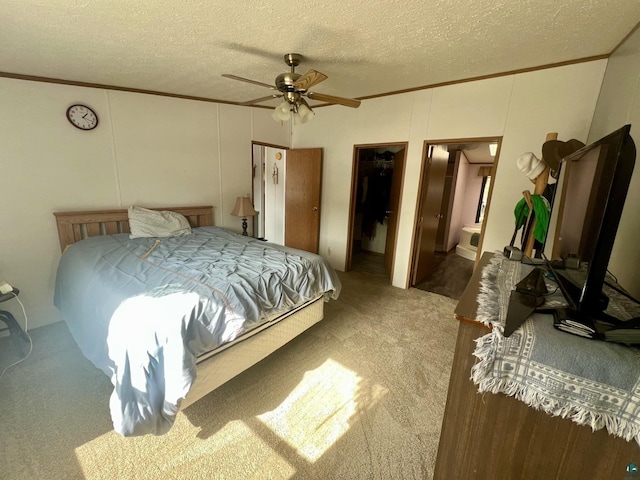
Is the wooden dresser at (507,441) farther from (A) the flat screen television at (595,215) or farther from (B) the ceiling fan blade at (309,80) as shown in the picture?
(B) the ceiling fan blade at (309,80)

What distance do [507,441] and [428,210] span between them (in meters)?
2.99

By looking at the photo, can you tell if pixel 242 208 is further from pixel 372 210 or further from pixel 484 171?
pixel 484 171

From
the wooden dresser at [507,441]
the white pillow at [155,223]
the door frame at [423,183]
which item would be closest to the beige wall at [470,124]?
the door frame at [423,183]

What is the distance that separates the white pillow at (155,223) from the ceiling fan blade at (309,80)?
6.89 ft

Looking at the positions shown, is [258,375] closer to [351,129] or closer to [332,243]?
[332,243]

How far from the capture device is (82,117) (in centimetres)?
260

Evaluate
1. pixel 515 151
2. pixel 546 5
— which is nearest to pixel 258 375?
pixel 546 5

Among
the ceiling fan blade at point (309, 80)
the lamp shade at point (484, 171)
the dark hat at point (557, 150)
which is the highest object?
the ceiling fan blade at point (309, 80)

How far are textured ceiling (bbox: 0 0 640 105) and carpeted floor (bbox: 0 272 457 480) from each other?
2358mm

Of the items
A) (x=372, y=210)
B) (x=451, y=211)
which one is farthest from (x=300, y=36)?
(x=451, y=211)

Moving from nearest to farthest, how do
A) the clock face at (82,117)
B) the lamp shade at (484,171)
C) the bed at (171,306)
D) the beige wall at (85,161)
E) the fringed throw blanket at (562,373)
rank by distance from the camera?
the fringed throw blanket at (562,373), the bed at (171,306), the beige wall at (85,161), the clock face at (82,117), the lamp shade at (484,171)

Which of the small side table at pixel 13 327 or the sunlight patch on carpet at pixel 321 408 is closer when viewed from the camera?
the sunlight patch on carpet at pixel 321 408

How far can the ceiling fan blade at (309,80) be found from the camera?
173 cm

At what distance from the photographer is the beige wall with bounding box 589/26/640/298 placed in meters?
1.34
